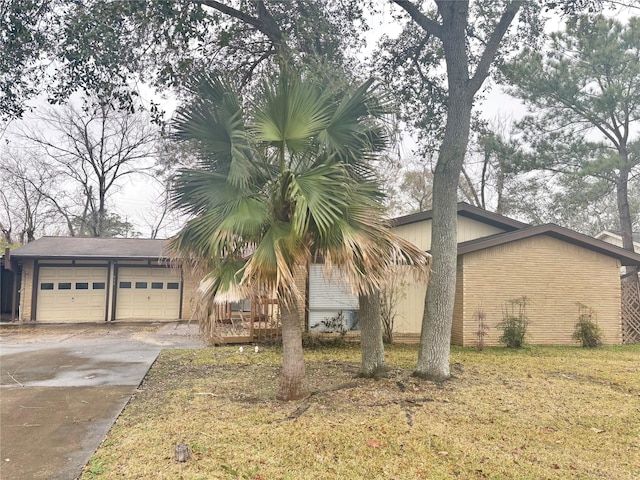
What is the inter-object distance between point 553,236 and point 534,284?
1.38 m

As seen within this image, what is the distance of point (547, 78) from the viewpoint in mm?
14297

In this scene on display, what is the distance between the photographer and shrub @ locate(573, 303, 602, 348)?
10812mm

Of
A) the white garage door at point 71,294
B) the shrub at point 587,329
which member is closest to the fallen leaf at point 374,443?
the shrub at point 587,329

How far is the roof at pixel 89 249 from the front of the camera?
604 inches

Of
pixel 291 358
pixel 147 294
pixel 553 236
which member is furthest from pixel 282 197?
pixel 147 294

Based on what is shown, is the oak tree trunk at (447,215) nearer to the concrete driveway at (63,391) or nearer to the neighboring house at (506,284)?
the neighboring house at (506,284)

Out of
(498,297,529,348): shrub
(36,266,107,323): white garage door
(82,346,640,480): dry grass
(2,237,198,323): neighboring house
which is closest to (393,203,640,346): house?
(498,297,529,348): shrub

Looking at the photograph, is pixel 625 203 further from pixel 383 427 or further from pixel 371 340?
pixel 383 427

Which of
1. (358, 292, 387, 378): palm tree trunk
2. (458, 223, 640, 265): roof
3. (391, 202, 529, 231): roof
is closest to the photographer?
(358, 292, 387, 378): palm tree trunk

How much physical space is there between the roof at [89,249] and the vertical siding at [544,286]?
10586mm

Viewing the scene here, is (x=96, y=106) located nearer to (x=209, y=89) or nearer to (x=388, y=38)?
(x=209, y=89)

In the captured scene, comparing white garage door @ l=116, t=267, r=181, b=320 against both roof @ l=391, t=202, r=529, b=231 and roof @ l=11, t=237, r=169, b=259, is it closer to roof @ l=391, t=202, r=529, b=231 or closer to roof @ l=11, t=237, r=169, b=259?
roof @ l=11, t=237, r=169, b=259

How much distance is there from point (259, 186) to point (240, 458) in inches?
125

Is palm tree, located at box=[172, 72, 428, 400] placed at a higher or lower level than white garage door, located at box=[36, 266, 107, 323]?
higher
